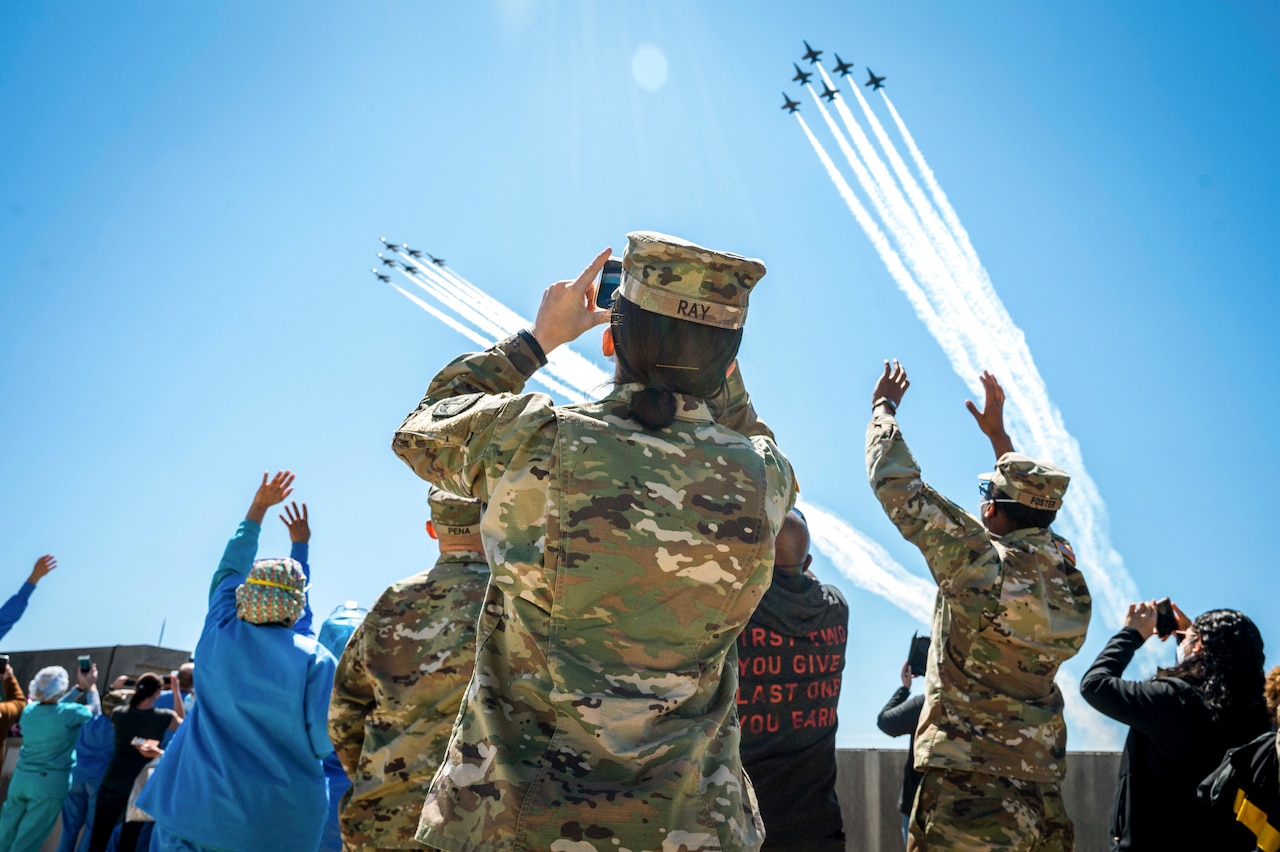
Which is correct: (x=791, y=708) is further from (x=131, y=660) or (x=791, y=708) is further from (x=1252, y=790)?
(x=131, y=660)

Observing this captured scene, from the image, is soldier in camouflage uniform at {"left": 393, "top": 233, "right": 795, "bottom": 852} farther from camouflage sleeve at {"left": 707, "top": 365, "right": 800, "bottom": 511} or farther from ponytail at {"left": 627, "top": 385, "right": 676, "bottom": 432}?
camouflage sleeve at {"left": 707, "top": 365, "right": 800, "bottom": 511}

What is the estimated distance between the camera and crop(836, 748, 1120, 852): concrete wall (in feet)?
24.5

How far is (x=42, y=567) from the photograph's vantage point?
11258mm

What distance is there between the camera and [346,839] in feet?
12.2

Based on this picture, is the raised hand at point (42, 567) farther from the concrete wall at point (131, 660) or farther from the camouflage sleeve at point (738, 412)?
the camouflage sleeve at point (738, 412)

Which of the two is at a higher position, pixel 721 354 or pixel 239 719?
pixel 721 354

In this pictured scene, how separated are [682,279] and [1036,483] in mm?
3597

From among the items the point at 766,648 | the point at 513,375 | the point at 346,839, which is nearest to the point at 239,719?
the point at 346,839

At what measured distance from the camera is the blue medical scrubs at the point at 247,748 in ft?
15.8

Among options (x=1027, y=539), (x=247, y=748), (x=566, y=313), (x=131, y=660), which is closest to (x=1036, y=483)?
(x=1027, y=539)

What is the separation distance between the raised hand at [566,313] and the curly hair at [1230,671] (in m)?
4.20

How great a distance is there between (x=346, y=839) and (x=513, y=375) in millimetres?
2067

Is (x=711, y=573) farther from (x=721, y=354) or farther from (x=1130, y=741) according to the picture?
(x=1130, y=741)

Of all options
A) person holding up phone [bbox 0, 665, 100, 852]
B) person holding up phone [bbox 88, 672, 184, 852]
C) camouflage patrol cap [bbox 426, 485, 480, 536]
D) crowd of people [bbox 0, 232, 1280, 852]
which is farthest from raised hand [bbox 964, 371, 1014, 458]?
person holding up phone [bbox 0, 665, 100, 852]
